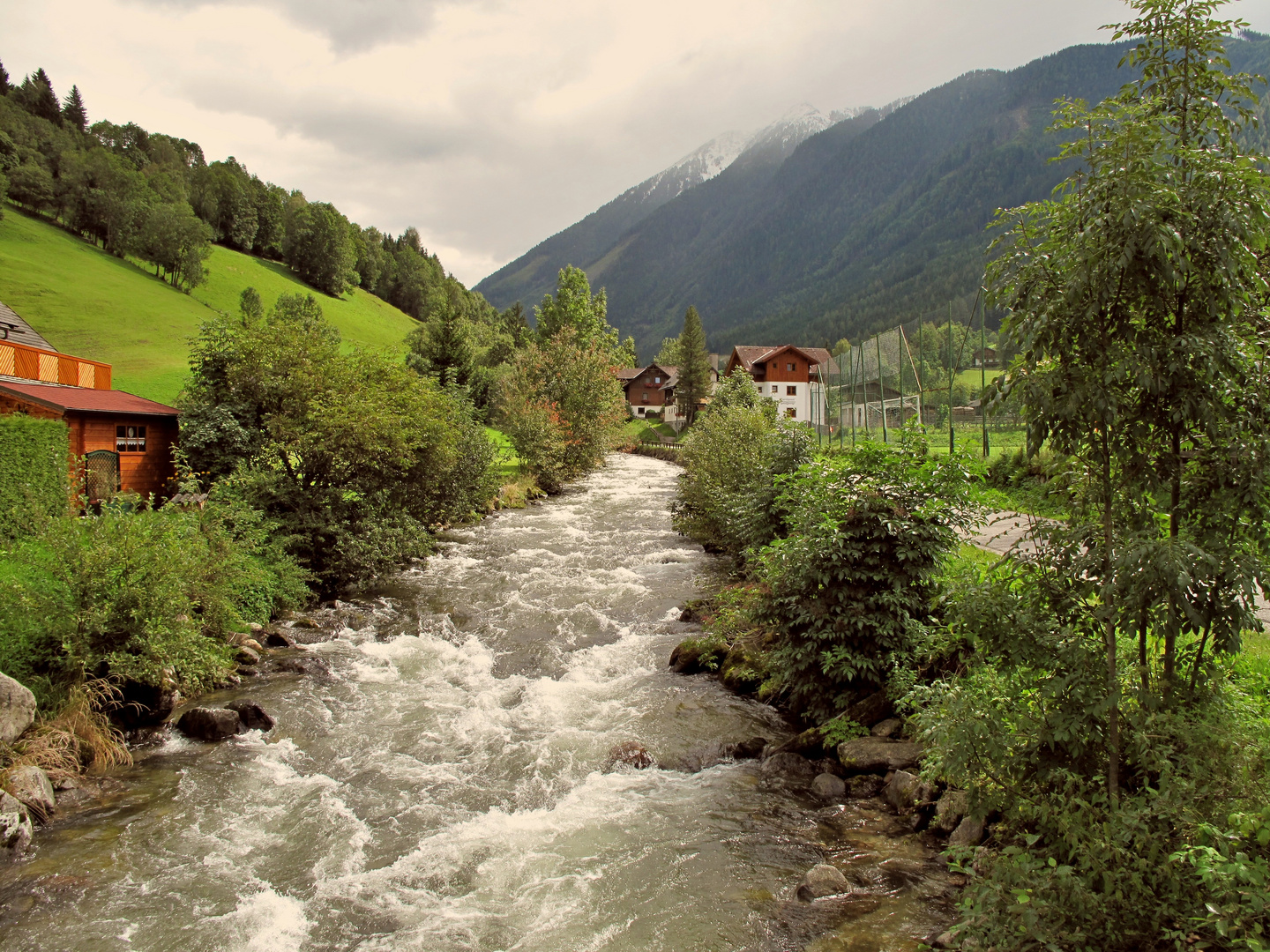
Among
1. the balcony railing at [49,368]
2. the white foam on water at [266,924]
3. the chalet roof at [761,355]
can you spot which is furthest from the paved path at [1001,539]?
the chalet roof at [761,355]

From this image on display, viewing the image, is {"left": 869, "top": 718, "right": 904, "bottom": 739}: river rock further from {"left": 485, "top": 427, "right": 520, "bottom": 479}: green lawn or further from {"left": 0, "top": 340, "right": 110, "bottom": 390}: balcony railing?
{"left": 0, "top": 340, "right": 110, "bottom": 390}: balcony railing

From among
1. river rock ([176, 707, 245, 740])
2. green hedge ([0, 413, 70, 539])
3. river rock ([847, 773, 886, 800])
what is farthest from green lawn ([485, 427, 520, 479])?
river rock ([847, 773, 886, 800])

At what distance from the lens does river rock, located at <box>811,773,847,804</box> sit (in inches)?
382

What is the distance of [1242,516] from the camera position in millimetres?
5391

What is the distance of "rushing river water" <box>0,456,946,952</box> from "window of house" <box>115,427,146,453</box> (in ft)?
49.5

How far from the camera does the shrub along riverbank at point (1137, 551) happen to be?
16.2 ft

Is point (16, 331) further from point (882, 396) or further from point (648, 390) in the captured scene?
point (648, 390)

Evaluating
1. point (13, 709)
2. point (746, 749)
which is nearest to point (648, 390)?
point (746, 749)

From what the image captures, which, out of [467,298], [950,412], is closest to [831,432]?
[950,412]

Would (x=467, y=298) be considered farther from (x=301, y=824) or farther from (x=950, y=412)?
(x=301, y=824)

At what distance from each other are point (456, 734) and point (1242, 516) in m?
11.4

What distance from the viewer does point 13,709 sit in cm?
1013

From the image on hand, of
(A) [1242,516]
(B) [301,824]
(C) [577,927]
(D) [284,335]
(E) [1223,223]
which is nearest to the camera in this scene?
(E) [1223,223]

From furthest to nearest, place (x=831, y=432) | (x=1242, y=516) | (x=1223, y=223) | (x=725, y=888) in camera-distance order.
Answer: (x=831, y=432) → (x=725, y=888) → (x=1242, y=516) → (x=1223, y=223)
